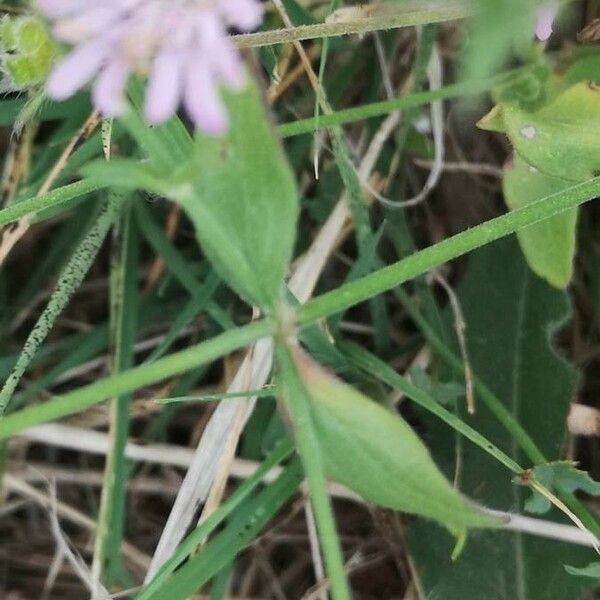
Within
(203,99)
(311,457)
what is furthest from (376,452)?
(203,99)

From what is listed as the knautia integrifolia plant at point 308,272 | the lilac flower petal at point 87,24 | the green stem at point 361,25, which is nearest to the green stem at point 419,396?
the knautia integrifolia plant at point 308,272

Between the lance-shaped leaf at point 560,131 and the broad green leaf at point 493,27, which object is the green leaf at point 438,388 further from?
the broad green leaf at point 493,27

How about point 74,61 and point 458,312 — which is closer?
point 74,61

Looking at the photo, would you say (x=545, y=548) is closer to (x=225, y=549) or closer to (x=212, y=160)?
(x=225, y=549)

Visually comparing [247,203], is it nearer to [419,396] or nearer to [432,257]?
[432,257]

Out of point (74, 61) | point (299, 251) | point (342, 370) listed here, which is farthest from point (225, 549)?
point (74, 61)
